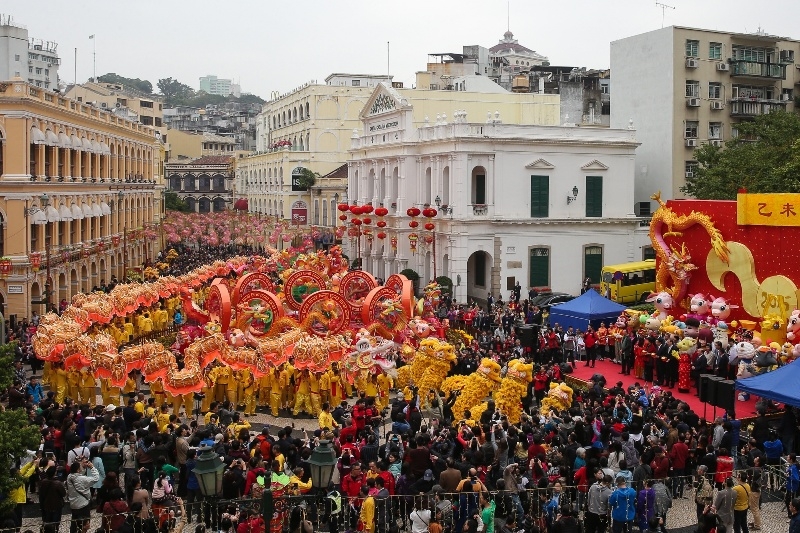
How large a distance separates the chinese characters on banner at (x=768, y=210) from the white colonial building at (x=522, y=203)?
45.6ft

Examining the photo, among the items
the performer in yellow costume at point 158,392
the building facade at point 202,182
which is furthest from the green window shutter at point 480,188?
the building facade at point 202,182

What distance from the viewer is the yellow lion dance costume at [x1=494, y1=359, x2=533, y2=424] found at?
17.7 m

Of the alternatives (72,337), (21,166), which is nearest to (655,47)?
(21,166)

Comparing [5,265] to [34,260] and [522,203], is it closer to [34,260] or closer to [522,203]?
[34,260]

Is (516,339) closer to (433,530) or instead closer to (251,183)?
(433,530)

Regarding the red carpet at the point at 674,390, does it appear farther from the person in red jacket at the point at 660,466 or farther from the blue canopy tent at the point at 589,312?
the person in red jacket at the point at 660,466

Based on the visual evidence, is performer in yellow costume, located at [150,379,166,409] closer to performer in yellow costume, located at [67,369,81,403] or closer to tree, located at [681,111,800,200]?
performer in yellow costume, located at [67,369,81,403]

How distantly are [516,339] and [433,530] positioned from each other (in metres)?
15.6

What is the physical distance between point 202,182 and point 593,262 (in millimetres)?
A: 72211

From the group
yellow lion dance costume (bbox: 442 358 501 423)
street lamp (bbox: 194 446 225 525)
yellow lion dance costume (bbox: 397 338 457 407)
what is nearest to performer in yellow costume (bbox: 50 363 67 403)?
yellow lion dance costume (bbox: 397 338 457 407)

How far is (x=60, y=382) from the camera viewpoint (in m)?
21.7

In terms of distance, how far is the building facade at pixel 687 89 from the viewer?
44.6 m

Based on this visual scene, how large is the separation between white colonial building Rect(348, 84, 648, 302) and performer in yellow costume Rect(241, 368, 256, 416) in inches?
708

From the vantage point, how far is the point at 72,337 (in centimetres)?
2156
